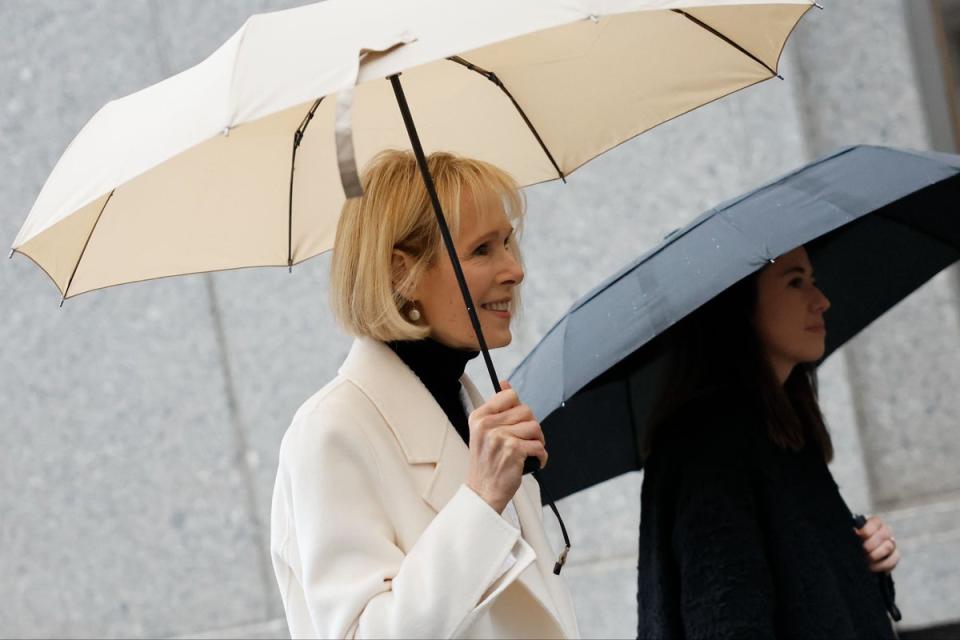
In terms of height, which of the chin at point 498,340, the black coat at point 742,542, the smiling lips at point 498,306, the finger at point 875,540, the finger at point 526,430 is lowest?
the finger at point 875,540

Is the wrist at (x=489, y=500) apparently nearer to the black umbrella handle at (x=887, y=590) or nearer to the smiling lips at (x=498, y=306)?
the smiling lips at (x=498, y=306)

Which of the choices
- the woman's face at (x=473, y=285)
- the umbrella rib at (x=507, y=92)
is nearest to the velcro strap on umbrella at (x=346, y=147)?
the woman's face at (x=473, y=285)

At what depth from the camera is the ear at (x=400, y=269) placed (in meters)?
2.21

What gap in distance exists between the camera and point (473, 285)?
2213mm

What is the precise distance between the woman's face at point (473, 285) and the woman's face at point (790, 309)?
87 cm

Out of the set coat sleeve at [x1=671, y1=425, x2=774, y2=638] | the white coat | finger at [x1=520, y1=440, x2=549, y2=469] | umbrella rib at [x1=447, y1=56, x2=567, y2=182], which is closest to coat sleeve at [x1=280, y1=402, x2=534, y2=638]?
the white coat

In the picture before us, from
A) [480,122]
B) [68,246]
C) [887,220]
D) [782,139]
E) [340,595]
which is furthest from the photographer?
[782,139]

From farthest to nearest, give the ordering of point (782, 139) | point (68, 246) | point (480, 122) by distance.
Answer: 1. point (782, 139)
2. point (480, 122)
3. point (68, 246)

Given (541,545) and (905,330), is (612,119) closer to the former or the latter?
(541,545)

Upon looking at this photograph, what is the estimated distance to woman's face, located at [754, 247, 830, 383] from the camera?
9.55ft

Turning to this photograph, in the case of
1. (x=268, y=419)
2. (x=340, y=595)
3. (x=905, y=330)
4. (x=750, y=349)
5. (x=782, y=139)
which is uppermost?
(x=340, y=595)

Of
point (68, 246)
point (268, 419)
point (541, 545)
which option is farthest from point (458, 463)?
point (268, 419)

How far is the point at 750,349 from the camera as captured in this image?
2.88 m

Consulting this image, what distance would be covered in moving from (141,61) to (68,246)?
2.98m
